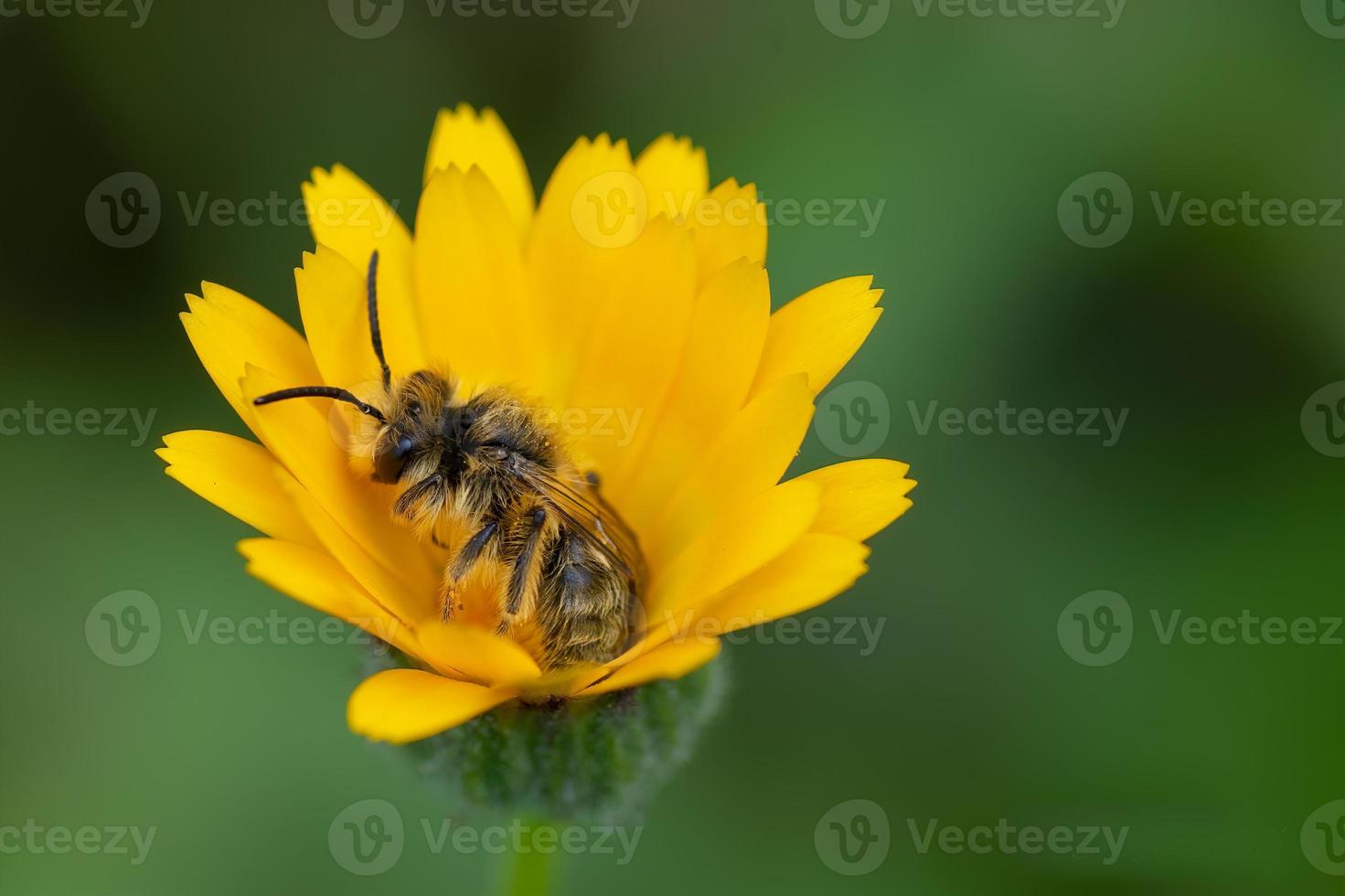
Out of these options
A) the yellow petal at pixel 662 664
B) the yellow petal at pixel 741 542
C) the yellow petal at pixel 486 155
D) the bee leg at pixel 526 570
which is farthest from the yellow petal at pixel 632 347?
the yellow petal at pixel 662 664

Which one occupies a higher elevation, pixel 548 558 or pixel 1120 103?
pixel 1120 103

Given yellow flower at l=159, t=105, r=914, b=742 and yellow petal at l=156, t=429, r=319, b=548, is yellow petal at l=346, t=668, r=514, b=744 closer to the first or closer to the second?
yellow flower at l=159, t=105, r=914, b=742

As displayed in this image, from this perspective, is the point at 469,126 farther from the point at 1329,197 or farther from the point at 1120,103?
the point at 1329,197

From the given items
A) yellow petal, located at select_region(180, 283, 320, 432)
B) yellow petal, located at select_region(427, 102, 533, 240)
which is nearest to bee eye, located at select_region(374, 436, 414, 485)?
yellow petal, located at select_region(180, 283, 320, 432)

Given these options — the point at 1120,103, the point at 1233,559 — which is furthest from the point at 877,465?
the point at 1120,103

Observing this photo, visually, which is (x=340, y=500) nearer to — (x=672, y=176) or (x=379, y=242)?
(x=379, y=242)
